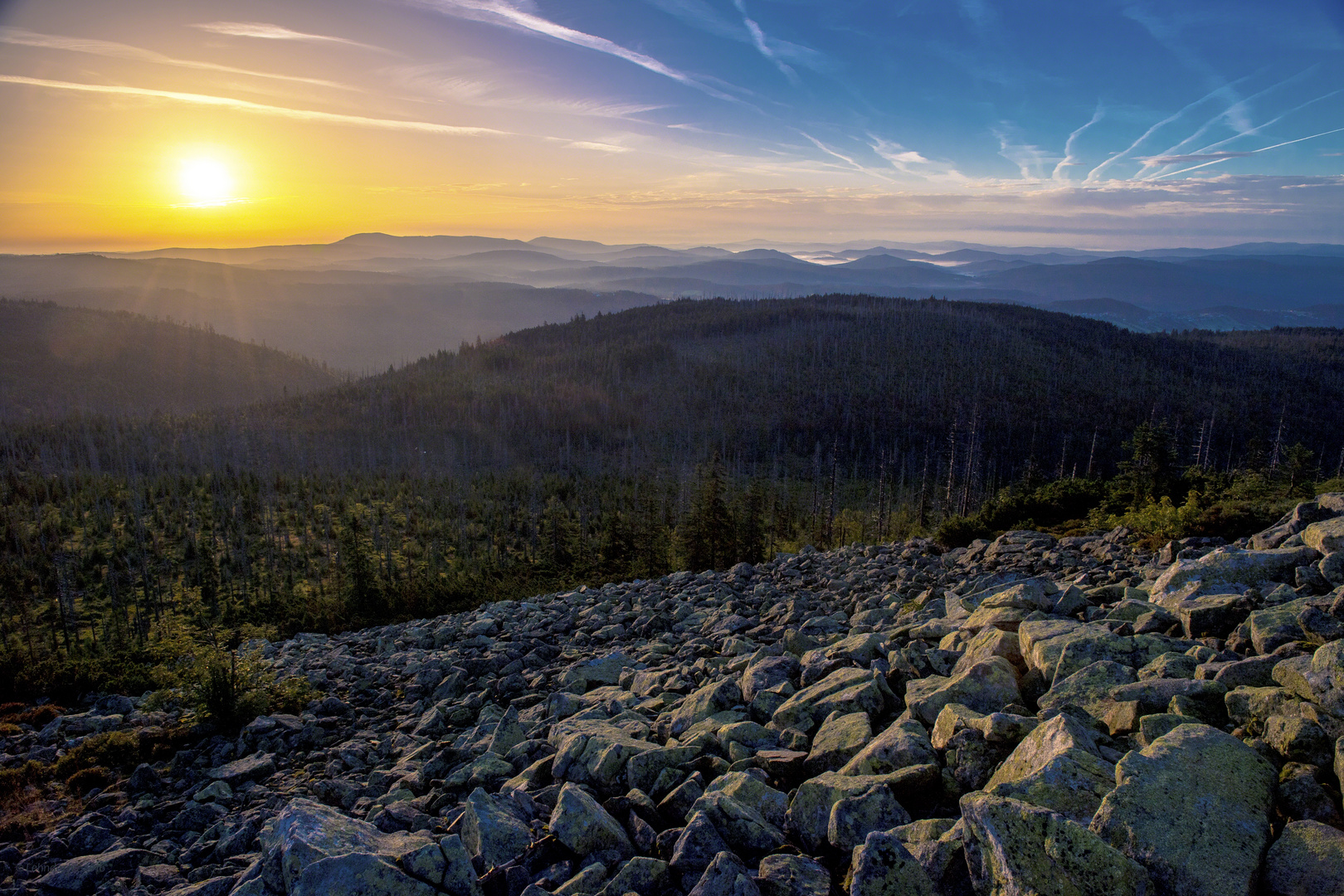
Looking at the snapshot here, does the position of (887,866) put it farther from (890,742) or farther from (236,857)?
(236,857)

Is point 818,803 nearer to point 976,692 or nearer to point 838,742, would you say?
point 838,742

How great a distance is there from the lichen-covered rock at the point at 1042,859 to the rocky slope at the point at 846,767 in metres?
0.02

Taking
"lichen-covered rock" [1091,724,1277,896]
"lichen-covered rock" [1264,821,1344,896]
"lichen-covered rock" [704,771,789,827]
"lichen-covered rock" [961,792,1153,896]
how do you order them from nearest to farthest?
"lichen-covered rock" [1264,821,1344,896] → "lichen-covered rock" [961,792,1153,896] → "lichen-covered rock" [1091,724,1277,896] → "lichen-covered rock" [704,771,789,827]

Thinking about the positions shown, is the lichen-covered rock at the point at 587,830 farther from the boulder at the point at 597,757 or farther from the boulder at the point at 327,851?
the boulder at the point at 597,757

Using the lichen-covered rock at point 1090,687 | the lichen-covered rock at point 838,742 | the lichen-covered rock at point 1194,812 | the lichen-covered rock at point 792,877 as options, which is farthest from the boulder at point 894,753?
the lichen-covered rock at point 1194,812

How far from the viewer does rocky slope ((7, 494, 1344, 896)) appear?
18.6 feet

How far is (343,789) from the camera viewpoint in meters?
11.1

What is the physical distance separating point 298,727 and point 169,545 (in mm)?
47868

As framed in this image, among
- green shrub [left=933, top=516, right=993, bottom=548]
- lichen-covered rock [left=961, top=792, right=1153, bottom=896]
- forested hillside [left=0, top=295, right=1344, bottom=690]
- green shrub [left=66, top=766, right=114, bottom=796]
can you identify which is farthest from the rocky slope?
forested hillside [left=0, top=295, right=1344, bottom=690]

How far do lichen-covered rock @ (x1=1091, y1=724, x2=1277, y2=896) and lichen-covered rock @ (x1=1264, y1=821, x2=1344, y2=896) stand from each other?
0.39ft

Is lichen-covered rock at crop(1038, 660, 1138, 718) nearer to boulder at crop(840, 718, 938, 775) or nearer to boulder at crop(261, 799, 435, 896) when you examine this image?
boulder at crop(840, 718, 938, 775)

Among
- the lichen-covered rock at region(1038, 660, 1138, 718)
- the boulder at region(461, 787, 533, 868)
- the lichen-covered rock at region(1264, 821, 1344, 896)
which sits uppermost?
the lichen-covered rock at region(1264, 821, 1344, 896)

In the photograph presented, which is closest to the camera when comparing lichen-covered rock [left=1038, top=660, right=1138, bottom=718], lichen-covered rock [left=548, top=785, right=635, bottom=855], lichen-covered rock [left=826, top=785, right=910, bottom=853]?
lichen-covered rock [left=826, top=785, right=910, bottom=853]

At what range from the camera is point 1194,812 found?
557 centimetres
